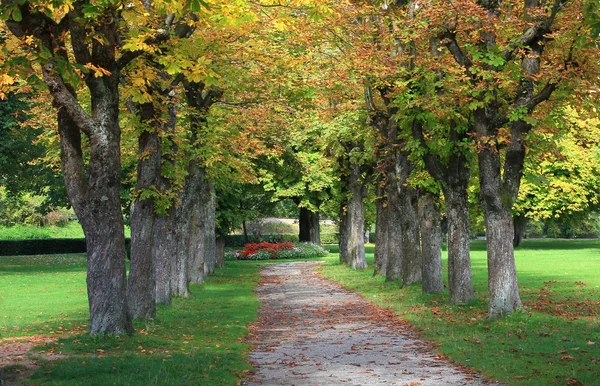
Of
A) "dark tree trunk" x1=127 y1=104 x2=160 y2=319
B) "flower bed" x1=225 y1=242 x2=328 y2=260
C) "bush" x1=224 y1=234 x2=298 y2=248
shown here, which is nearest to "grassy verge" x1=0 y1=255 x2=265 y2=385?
"dark tree trunk" x1=127 y1=104 x2=160 y2=319

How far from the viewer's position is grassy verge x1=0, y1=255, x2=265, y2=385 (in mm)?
10609

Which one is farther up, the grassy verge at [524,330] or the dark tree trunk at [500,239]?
the dark tree trunk at [500,239]

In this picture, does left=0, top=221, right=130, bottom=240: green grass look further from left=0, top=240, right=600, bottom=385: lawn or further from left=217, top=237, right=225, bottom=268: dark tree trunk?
left=0, top=240, right=600, bottom=385: lawn

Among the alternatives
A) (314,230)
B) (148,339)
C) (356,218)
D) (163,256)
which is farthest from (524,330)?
(314,230)

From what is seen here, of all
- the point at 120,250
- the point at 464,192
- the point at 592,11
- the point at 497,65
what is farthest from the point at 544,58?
the point at 120,250

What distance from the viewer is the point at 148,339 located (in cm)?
1426

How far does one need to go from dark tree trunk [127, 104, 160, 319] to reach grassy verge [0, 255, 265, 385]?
63 cm

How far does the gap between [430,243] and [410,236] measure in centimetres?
236

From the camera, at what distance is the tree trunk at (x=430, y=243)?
23859 mm

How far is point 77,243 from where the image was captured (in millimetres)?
64250

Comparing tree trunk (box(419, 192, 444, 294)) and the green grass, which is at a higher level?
the green grass

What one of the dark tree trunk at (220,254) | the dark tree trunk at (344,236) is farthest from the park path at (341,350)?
the dark tree trunk at (344,236)

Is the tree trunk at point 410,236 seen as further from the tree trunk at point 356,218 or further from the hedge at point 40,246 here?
the hedge at point 40,246

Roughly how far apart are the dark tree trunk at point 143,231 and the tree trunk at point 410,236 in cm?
1071
